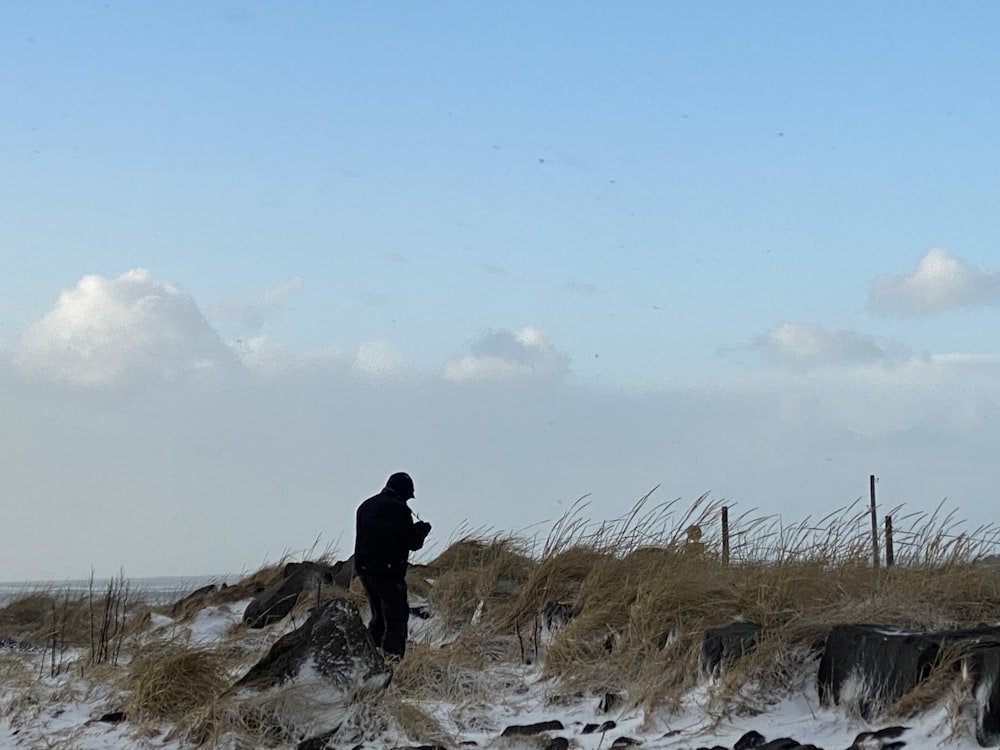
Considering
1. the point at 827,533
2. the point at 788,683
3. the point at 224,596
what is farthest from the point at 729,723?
the point at 224,596

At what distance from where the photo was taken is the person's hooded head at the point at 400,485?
9.53m

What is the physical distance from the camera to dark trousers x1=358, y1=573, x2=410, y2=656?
9.12 m

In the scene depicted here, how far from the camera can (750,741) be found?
→ 609 cm

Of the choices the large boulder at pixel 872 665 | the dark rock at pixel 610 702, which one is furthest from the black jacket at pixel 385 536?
the large boulder at pixel 872 665

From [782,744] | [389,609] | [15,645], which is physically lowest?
[15,645]

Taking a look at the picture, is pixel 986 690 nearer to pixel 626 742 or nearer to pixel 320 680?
pixel 626 742

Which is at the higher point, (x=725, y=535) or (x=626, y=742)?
(x=725, y=535)

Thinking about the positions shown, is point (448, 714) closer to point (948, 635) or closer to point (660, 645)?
point (660, 645)

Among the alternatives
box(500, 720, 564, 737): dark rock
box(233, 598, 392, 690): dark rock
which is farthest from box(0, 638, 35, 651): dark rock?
box(500, 720, 564, 737): dark rock

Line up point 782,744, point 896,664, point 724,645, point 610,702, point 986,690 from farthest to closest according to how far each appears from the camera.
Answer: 1. point 610,702
2. point 724,645
3. point 896,664
4. point 782,744
5. point 986,690

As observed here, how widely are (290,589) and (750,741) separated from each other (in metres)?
6.95

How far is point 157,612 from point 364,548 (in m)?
5.24

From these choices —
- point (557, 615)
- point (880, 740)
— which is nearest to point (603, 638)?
point (557, 615)

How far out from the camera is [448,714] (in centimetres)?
741
